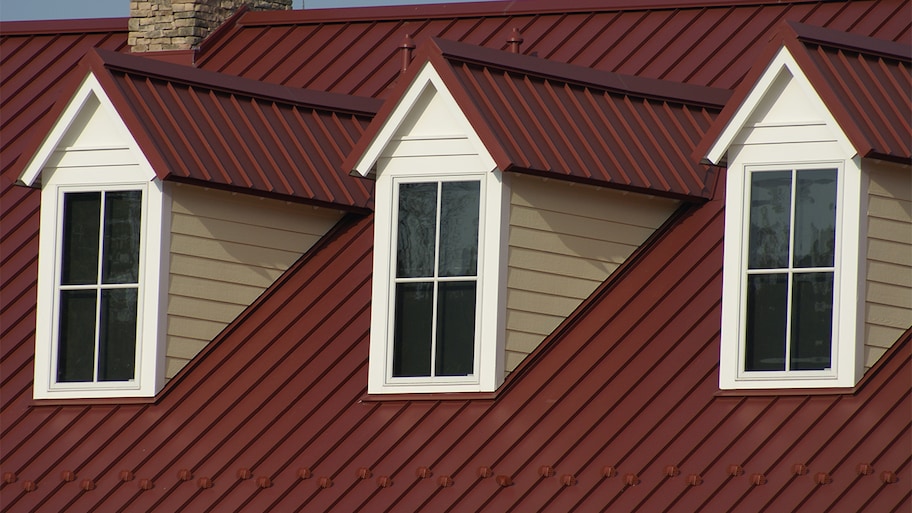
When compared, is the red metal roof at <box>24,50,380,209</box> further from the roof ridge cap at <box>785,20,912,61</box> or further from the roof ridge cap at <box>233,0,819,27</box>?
the roof ridge cap at <box>785,20,912,61</box>

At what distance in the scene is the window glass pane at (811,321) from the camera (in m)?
12.3

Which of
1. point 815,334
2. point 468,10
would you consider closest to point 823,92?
point 815,334

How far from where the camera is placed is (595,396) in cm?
1281

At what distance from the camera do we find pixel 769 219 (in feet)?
41.5

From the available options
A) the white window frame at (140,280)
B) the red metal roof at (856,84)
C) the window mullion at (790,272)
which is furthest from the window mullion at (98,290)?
the window mullion at (790,272)

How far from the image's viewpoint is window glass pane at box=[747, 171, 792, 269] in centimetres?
1258

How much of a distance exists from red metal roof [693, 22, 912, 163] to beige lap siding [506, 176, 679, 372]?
93cm

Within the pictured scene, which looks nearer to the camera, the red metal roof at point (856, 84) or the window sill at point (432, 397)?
the red metal roof at point (856, 84)

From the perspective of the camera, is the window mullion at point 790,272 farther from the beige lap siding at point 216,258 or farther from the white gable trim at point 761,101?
the beige lap siding at point 216,258

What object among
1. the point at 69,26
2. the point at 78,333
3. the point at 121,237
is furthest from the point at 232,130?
the point at 69,26

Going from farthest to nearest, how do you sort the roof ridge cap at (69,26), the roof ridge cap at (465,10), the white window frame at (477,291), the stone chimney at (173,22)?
the roof ridge cap at (69,26) < the stone chimney at (173,22) < the roof ridge cap at (465,10) < the white window frame at (477,291)

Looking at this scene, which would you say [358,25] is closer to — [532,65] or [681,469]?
[532,65]

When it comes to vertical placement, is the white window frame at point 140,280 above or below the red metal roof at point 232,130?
below

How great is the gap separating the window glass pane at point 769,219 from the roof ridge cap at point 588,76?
1.60m
